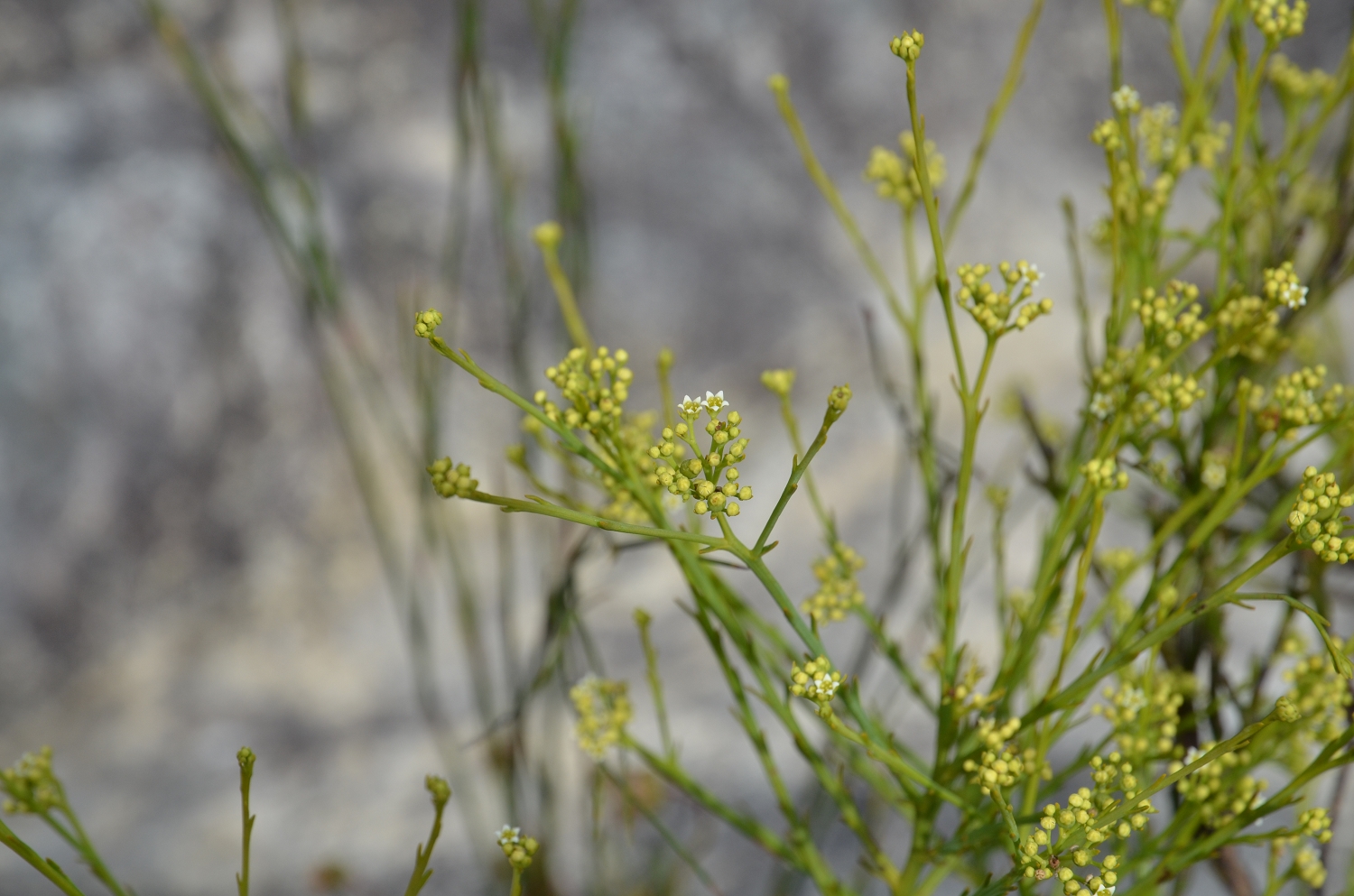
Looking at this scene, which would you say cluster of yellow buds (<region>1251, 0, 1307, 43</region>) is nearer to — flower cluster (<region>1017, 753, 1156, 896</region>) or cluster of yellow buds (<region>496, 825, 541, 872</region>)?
flower cluster (<region>1017, 753, 1156, 896</region>)

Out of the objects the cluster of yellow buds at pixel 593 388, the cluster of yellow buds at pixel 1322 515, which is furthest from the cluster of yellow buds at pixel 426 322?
the cluster of yellow buds at pixel 1322 515

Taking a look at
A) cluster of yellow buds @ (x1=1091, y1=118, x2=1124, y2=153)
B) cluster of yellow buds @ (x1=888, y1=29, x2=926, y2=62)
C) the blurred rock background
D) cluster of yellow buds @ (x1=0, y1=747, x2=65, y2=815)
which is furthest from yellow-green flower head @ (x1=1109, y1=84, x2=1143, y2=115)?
the blurred rock background

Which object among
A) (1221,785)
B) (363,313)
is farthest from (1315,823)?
(363,313)

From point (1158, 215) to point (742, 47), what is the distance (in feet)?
2.55

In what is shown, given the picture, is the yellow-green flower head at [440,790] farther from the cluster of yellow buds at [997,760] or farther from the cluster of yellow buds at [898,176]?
the cluster of yellow buds at [898,176]

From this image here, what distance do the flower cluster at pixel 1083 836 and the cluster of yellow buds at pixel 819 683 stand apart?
65mm

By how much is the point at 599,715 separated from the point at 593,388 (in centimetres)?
17

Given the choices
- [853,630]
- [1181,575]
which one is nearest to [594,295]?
[853,630]

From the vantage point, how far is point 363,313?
39.3 inches

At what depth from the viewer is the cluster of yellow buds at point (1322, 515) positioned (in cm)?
26

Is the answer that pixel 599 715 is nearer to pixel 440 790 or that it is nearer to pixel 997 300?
pixel 440 790

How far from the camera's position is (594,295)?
39.5 inches

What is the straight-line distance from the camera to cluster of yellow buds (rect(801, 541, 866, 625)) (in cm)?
36

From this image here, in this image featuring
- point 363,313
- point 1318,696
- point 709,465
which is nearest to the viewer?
A: point 709,465
